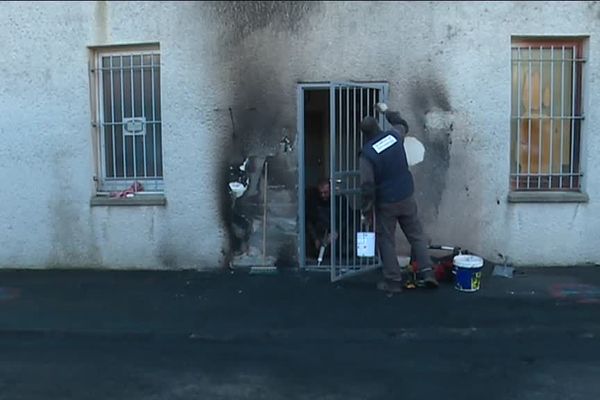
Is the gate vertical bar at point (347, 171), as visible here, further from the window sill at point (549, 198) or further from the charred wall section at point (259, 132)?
the window sill at point (549, 198)

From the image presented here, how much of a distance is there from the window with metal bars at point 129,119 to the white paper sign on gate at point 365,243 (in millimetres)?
2724

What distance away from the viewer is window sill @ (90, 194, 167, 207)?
827 centimetres

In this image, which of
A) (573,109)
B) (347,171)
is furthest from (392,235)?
(573,109)

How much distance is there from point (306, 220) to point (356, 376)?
141 inches

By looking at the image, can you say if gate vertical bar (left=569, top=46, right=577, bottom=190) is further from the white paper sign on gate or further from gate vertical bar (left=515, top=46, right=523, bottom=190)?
the white paper sign on gate

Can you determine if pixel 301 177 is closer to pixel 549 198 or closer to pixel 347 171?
pixel 347 171

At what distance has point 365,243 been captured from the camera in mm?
7324

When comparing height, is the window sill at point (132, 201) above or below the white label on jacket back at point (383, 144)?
below

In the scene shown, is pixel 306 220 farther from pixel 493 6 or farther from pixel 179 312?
pixel 493 6

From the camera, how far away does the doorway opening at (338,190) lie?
7508mm

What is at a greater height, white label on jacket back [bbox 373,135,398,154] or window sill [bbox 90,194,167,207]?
white label on jacket back [bbox 373,135,398,154]

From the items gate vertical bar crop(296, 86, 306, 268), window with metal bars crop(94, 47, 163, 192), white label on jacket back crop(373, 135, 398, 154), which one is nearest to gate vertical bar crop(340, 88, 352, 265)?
gate vertical bar crop(296, 86, 306, 268)

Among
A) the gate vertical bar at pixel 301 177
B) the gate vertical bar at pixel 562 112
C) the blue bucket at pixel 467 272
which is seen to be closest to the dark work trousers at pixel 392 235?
the blue bucket at pixel 467 272

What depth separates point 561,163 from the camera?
323 inches
